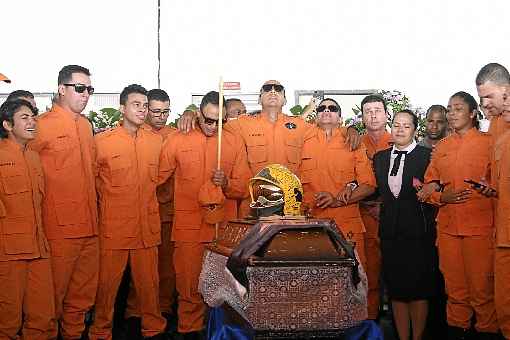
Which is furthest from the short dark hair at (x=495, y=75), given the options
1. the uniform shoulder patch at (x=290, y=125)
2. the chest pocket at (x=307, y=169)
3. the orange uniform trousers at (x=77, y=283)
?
the orange uniform trousers at (x=77, y=283)

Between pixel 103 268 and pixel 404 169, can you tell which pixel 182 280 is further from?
pixel 404 169

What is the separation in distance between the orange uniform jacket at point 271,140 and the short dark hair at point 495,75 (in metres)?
1.25

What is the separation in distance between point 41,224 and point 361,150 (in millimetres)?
2537

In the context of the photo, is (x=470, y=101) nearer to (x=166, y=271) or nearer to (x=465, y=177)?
(x=465, y=177)

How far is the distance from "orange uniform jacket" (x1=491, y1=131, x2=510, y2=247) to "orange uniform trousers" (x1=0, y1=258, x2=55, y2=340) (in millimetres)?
3062

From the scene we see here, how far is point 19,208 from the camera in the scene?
15.0ft

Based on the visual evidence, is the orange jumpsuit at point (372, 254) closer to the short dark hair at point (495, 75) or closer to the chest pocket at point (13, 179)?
the short dark hair at point (495, 75)

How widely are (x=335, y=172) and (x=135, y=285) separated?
6.00 feet

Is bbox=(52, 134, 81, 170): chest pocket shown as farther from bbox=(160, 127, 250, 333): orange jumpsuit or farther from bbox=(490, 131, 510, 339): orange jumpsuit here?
bbox=(490, 131, 510, 339): orange jumpsuit

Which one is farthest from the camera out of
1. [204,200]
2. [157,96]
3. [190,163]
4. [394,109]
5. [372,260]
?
[394,109]

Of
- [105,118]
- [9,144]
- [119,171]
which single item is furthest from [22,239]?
[105,118]

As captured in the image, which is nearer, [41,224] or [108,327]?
[41,224]

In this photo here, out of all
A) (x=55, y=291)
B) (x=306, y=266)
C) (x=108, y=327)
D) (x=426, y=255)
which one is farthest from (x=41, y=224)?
(x=426, y=255)

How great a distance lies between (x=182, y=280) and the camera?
521 cm
